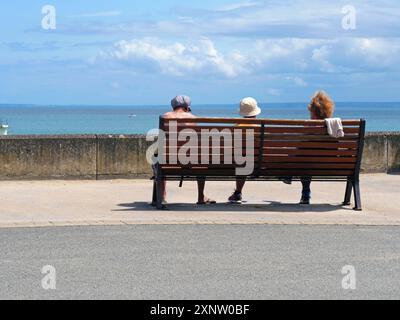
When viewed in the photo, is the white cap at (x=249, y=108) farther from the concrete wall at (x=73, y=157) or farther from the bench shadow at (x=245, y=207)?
the concrete wall at (x=73, y=157)

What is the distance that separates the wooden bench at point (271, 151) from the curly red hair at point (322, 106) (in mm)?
436

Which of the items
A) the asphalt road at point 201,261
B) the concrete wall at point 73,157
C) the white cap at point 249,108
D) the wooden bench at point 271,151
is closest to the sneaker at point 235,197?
the wooden bench at point 271,151

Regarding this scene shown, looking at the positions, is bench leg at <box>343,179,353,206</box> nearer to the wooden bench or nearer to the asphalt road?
the wooden bench

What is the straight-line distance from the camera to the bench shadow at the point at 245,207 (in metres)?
10.8

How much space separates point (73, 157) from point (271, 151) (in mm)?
3763

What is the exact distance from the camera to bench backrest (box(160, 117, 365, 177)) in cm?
1076

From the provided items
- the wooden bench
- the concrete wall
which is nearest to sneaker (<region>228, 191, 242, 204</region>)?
the wooden bench

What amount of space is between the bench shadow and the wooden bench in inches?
8.5

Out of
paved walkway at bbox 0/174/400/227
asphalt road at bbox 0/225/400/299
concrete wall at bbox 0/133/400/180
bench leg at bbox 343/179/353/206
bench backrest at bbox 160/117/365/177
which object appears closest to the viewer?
asphalt road at bbox 0/225/400/299

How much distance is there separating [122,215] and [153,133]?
7.58ft

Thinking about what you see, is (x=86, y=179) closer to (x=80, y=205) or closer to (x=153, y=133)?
(x=153, y=133)
